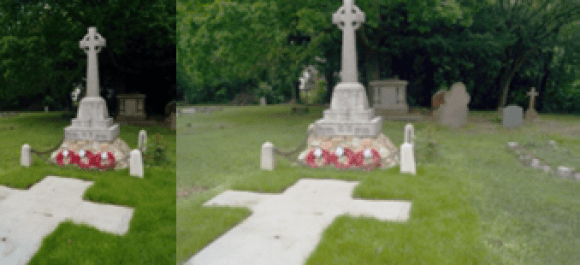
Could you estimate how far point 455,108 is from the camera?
667 inches

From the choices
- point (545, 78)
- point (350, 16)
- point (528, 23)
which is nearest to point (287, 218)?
point (350, 16)

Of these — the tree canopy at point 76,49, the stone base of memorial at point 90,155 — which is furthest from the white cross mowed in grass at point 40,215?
the tree canopy at point 76,49

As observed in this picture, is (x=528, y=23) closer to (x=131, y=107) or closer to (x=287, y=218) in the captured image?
(x=131, y=107)

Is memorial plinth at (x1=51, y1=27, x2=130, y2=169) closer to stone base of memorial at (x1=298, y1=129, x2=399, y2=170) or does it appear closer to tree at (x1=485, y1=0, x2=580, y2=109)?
stone base of memorial at (x1=298, y1=129, x2=399, y2=170)

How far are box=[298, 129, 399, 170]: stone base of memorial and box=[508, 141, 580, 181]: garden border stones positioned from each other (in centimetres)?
287

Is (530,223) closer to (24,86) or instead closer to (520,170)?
(520,170)

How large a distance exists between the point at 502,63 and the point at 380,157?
2138 centimetres

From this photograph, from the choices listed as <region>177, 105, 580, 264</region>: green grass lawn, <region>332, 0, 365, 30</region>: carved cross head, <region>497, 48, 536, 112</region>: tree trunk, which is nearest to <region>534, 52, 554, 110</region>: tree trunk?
<region>497, 48, 536, 112</region>: tree trunk

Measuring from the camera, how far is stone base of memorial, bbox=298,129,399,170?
8.64 m

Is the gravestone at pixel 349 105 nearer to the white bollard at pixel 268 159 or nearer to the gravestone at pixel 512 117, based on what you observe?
the white bollard at pixel 268 159

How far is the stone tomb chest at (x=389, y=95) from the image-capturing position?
1959cm

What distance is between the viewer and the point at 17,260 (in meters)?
4.63

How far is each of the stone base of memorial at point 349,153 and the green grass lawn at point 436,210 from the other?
37 centimetres

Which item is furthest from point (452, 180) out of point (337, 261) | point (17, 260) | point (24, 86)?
point (24, 86)
